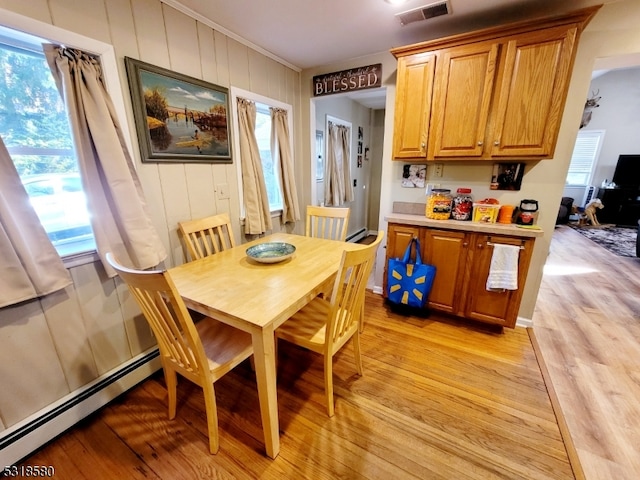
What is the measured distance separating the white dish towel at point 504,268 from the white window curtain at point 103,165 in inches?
94.6

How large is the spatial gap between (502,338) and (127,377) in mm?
2763

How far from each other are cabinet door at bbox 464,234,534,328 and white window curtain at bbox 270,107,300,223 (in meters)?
1.79

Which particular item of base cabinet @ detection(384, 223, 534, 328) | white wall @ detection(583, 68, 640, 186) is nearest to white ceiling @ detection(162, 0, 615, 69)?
base cabinet @ detection(384, 223, 534, 328)

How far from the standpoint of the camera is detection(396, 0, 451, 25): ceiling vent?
172 cm

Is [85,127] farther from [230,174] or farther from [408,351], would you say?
[408,351]

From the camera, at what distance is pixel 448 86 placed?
6.56 feet

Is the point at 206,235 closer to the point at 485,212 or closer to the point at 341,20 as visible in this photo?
the point at 341,20

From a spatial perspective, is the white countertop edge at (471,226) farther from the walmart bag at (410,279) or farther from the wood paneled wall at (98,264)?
the wood paneled wall at (98,264)

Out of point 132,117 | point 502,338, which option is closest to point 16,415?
point 132,117

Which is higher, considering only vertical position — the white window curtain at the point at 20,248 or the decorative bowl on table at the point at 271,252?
the white window curtain at the point at 20,248

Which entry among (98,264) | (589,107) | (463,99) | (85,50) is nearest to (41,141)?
(85,50)

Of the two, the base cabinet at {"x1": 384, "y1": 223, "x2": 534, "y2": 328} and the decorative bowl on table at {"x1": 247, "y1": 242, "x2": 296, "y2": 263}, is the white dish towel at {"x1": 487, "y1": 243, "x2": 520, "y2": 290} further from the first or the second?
the decorative bowl on table at {"x1": 247, "y1": 242, "x2": 296, "y2": 263}

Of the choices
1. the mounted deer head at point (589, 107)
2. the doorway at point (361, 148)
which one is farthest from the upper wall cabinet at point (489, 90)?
the mounted deer head at point (589, 107)

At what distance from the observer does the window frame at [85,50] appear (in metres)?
1.14
